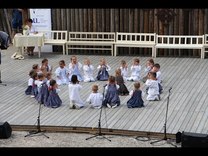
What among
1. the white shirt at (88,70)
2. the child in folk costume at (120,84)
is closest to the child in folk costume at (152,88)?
the child in folk costume at (120,84)

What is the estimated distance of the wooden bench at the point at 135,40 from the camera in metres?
16.0

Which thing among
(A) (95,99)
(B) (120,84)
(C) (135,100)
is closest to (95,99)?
(A) (95,99)

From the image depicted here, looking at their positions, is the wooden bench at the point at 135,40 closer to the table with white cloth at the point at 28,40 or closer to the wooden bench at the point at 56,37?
the wooden bench at the point at 56,37

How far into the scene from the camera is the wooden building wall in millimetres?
16000

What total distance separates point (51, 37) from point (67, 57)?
1522mm

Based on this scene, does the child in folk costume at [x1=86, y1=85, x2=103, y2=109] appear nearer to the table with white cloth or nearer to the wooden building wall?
the wooden building wall

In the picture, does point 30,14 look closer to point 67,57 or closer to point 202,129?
point 67,57

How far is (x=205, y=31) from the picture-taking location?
628 inches

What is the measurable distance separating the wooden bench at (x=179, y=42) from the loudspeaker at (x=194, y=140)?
8.87m

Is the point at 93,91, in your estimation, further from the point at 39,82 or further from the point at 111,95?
the point at 39,82

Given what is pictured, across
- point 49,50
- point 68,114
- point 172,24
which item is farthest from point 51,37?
point 68,114

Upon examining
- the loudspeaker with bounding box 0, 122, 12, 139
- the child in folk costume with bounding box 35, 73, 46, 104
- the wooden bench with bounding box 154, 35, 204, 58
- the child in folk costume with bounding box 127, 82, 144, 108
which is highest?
the wooden bench with bounding box 154, 35, 204, 58

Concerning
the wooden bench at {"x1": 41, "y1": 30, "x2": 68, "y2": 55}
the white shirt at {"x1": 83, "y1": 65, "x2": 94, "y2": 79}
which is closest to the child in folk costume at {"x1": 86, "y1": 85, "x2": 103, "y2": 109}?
the white shirt at {"x1": 83, "y1": 65, "x2": 94, "y2": 79}

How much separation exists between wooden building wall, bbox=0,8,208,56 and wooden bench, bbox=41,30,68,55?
33 centimetres
